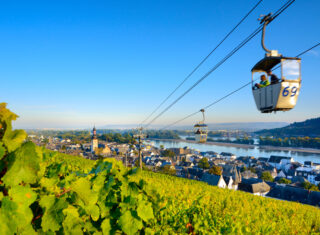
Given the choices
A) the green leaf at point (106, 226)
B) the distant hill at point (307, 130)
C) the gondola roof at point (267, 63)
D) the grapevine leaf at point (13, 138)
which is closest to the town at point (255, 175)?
the green leaf at point (106, 226)

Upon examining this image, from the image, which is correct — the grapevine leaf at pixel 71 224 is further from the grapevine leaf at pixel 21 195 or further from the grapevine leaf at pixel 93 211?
the grapevine leaf at pixel 21 195

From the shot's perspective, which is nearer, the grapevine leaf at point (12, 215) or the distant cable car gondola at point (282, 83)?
the grapevine leaf at point (12, 215)

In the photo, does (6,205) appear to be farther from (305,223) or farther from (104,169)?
(305,223)

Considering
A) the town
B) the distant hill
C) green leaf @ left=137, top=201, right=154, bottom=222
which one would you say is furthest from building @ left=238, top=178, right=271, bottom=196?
the distant hill

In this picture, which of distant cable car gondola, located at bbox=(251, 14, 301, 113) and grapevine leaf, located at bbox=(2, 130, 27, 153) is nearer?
grapevine leaf, located at bbox=(2, 130, 27, 153)

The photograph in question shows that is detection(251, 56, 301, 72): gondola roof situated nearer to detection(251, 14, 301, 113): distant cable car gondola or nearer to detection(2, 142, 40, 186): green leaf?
detection(251, 14, 301, 113): distant cable car gondola

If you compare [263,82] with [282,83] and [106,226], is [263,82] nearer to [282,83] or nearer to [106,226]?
[282,83]
